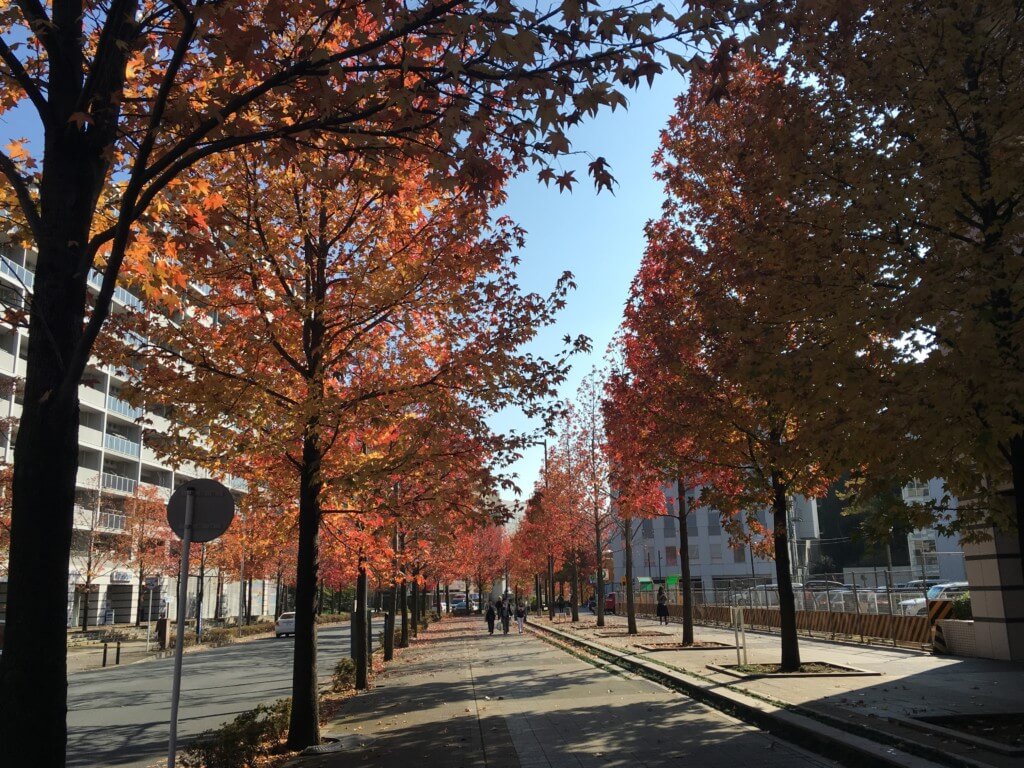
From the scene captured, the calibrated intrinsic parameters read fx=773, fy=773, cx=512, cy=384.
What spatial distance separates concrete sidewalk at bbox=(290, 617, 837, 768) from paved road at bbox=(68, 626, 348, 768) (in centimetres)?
248

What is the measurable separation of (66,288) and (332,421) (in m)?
4.48

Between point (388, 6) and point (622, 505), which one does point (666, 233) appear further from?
point (388, 6)

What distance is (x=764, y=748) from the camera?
8.01 meters

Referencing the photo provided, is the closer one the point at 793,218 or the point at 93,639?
the point at 793,218

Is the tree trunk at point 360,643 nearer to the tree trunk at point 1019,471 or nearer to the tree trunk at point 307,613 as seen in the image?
the tree trunk at point 307,613

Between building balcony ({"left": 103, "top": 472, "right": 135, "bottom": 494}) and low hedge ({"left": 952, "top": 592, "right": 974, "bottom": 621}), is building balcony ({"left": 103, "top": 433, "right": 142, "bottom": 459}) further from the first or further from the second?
low hedge ({"left": 952, "top": 592, "right": 974, "bottom": 621})

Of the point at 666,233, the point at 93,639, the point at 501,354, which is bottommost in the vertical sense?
the point at 93,639

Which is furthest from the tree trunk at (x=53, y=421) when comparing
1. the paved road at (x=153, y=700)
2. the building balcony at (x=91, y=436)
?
the building balcony at (x=91, y=436)

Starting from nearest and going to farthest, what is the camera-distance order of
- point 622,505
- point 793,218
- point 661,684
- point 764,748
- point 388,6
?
1. point 388,6
2. point 764,748
3. point 793,218
4. point 661,684
5. point 622,505

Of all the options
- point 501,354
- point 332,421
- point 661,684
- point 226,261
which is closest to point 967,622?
point 661,684

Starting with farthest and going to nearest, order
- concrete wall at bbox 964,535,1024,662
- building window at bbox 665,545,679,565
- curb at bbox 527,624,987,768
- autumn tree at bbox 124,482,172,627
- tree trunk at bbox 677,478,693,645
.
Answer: building window at bbox 665,545,679,565
autumn tree at bbox 124,482,172,627
tree trunk at bbox 677,478,693,645
concrete wall at bbox 964,535,1024,662
curb at bbox 527,624,987,768

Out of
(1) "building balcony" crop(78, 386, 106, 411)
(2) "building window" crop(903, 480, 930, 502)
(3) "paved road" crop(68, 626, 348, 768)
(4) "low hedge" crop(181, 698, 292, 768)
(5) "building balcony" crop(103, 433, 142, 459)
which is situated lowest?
(3) "paved road" crop(68, 626, 348, 768)

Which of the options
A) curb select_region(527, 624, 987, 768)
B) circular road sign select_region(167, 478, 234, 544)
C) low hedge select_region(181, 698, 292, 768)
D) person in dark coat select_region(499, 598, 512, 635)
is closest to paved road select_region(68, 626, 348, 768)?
low hedge select_region(181, 698, 292, 768)

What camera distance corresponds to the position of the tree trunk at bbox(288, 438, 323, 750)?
9.34m
